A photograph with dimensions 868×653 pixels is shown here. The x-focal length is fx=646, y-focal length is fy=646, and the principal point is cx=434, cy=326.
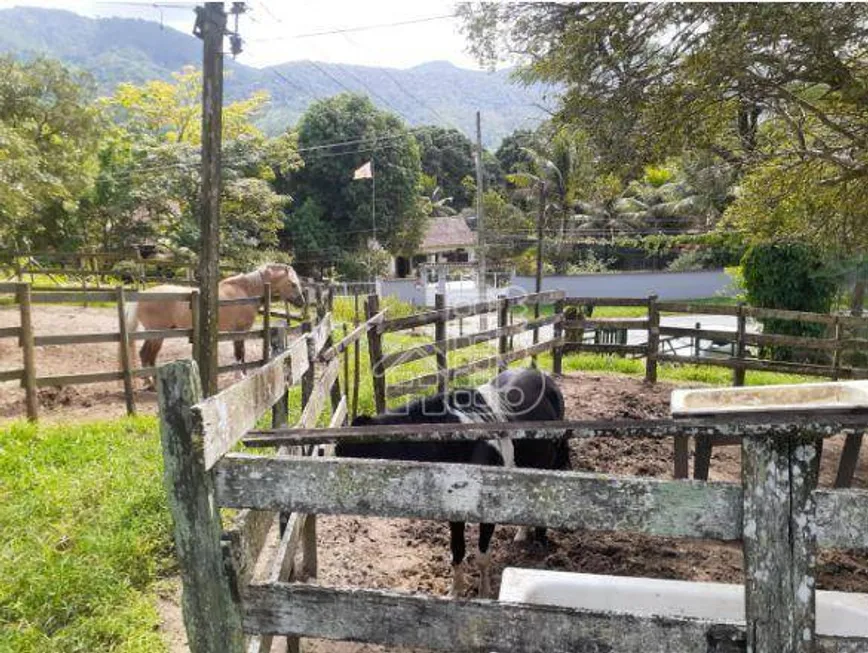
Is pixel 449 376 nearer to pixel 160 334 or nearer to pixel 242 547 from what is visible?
pixel 160 334

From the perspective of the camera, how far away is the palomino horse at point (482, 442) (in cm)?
345

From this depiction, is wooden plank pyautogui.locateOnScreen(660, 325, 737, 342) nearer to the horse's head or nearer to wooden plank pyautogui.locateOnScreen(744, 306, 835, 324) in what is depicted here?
wooden plank pyautogui.locateOnScreen(744, 306, 835, 324)

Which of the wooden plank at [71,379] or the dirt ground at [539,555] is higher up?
the wooden plank at [71,379]

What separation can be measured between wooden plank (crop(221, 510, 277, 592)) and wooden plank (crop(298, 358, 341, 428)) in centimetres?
113

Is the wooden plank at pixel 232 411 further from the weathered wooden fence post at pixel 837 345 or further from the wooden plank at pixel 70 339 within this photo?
the weathered wooden fence post at pixel 837 345

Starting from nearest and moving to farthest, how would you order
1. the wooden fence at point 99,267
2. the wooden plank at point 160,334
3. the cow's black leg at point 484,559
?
the cow's black leg at point 484,559, the wooden plank at point 160,334, the wooden fence at point 99,267

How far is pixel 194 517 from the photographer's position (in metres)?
1.65

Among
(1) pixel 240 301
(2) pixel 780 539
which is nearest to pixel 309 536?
(2) pixel 780 539

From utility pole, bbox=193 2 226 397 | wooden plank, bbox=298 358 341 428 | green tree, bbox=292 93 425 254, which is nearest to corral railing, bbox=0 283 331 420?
utility pole, bbox=193 2 226 397

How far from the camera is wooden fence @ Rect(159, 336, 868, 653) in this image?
141cm

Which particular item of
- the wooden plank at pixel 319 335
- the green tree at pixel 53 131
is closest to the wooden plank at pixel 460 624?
the wooden plank at pixel 319 335

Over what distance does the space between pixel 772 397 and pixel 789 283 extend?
12848 millimetres

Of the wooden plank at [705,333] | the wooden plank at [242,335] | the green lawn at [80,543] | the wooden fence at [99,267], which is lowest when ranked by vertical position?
the green lawn at [80,543]

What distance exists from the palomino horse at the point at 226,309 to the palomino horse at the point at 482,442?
572cm
